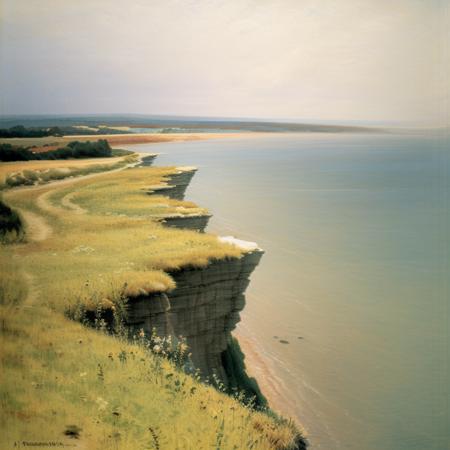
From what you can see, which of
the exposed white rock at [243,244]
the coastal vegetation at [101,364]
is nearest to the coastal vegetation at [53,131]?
the coastal vegetation at [101,364]

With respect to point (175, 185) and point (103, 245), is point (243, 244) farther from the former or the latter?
point (175, 185)

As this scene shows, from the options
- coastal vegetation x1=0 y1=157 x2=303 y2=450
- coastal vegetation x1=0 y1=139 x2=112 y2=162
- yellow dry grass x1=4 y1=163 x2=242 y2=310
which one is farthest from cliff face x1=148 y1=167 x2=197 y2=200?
coastal vegetation x1=0 y1=157 x2=303 y2=450

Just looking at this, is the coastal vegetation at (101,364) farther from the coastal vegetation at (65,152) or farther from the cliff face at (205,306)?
the coastal vegetation at (65,152)

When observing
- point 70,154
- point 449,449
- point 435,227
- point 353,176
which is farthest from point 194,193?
point 353,176

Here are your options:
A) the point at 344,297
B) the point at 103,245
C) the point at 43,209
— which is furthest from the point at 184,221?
the point at 344,297

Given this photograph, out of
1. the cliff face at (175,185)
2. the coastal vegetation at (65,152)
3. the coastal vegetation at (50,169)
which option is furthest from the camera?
the cliff face at (175,185)

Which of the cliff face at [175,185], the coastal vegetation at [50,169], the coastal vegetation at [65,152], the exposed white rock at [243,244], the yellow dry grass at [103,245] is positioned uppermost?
the coastal vegetation at [65,152]

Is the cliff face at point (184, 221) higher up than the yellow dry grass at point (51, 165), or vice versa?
the yellow dry grass at point (51, 165)
